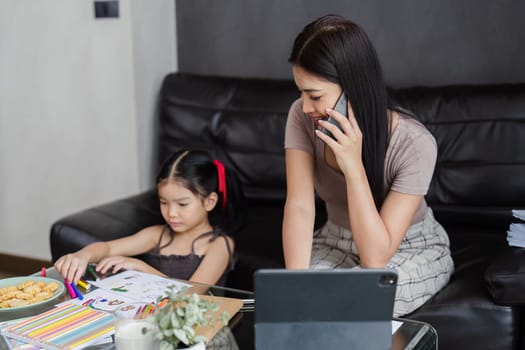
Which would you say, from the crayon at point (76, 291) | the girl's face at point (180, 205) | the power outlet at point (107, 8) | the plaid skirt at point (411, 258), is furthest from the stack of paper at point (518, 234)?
the power outlet at point (107, 8)

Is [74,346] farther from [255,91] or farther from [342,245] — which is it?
[255,91]

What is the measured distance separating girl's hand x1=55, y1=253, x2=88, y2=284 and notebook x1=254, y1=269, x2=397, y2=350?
26.5 inches

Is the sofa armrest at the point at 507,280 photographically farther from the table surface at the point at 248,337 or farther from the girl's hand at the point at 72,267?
the girl's hand at the point at 72,267

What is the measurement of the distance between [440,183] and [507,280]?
723mm

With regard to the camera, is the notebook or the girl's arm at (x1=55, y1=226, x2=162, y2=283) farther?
the girl's arm at (x1=55, y1=226, x2=162, y2=283)

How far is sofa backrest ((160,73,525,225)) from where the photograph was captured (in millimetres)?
2295

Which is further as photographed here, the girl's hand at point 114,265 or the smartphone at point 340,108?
the girl's hand at point 114,265

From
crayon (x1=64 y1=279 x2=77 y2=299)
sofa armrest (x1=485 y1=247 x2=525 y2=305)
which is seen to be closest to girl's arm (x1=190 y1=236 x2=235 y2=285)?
crayon (x1=64 y1=279 x2=77 y2=299)

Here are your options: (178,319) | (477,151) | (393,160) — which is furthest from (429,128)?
(178,319)

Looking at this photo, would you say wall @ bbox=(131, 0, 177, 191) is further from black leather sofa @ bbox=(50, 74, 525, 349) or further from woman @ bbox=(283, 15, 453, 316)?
woman @ bbox=(283, 15, 453, 316)

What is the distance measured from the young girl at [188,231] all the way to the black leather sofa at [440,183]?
0.34 ft

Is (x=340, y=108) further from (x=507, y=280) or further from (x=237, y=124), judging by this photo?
(x=237, y=124)

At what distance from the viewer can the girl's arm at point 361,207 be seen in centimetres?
162

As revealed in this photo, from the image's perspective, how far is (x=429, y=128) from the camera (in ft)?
7.88
